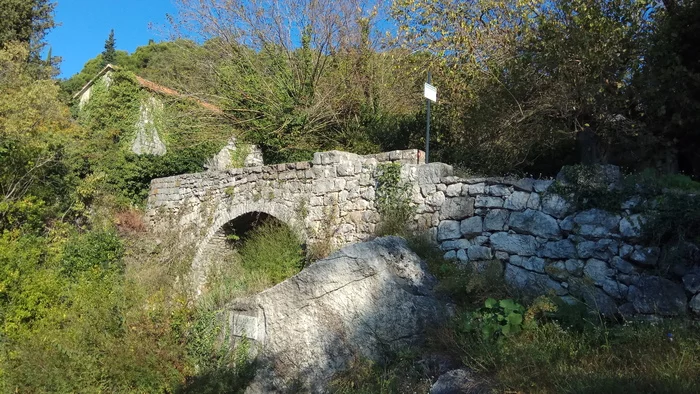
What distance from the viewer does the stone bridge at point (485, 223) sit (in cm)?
536

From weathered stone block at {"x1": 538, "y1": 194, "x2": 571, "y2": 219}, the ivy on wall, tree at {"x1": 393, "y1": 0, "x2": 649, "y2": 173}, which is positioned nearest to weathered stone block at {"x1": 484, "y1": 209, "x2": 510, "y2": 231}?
weathered stone block at {"x1": 538, "y1": 194, "x2": 571, "y2": 219}

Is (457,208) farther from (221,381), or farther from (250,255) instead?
(250,255)

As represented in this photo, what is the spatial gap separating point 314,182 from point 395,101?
15.1 feet

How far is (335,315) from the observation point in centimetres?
569

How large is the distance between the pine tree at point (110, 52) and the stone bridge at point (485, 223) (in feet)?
84.6

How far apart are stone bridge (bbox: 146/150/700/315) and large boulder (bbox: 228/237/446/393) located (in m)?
1.12

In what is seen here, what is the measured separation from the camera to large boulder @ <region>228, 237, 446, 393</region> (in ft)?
17.7

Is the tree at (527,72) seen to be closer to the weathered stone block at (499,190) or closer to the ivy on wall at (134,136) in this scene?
the weathered stone block at (499,190)

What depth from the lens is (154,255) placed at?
37.1ft

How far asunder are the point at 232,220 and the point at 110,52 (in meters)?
28.3

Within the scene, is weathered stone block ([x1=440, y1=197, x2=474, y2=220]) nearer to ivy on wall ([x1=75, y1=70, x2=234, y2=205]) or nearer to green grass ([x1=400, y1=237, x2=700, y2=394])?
green grass ([x1=400, y1=237, x2=700, y2=394])

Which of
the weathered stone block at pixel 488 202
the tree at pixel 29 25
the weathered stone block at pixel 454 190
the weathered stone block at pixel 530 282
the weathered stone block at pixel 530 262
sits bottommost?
the weathered stone block at pixel 530 282

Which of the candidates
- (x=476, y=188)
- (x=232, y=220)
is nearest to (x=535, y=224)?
(x=476, y=188)

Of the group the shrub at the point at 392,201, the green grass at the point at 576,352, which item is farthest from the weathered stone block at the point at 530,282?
the shrub at the point at 392,201
